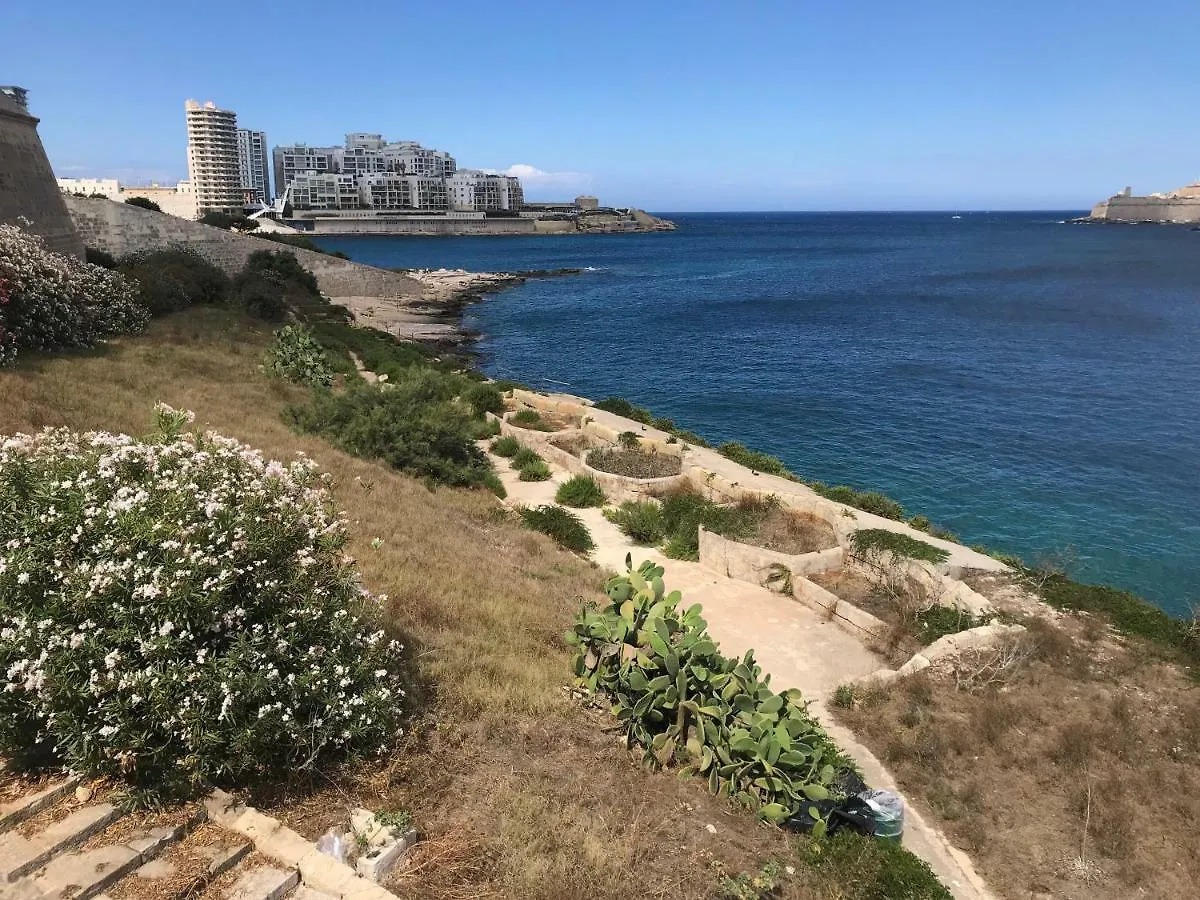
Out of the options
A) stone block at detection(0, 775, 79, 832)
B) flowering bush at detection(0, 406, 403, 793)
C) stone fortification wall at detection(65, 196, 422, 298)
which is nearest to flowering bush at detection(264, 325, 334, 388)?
stone fortification wall at detection(65, 196, 422, 298)

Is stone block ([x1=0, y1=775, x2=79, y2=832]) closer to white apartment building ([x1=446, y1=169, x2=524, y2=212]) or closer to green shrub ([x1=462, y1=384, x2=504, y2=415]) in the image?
green shrub ([x1=462, y1=384, x2=504, y2=415])

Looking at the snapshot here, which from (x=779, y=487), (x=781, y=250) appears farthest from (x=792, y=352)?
(x=781, y=250)

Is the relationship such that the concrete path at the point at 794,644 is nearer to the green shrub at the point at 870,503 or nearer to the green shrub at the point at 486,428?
the green shrub at the point at 870,503

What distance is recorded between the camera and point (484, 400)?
26172mm

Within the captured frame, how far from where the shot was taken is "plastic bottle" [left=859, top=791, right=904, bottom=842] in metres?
7.35

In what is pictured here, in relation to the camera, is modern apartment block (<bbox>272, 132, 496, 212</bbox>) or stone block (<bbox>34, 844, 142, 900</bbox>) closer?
stone block (<bbox>34, 844, 142, 900</bbox>)

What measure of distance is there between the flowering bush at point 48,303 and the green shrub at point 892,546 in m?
18.2

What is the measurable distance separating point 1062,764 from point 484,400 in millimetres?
Result: 20557

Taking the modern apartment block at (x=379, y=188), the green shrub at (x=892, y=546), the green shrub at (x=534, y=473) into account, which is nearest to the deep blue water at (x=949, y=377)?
the green shrub at (x=892, y=546)

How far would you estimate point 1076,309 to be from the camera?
60375 millimetres

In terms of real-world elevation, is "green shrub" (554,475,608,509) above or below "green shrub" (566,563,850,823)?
below

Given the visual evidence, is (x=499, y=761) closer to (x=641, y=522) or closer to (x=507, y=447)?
(x=641, y=522)

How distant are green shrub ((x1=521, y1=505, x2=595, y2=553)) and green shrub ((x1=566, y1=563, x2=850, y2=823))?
737cm

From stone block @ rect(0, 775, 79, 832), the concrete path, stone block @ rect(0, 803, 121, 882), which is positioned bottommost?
the concrete path
